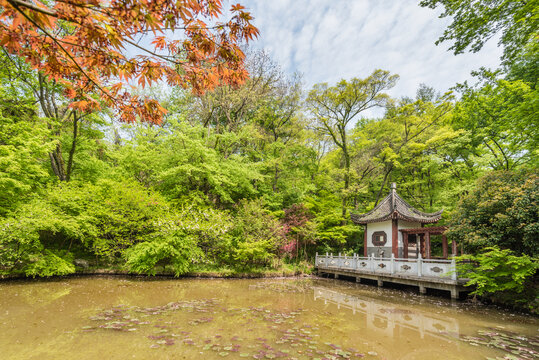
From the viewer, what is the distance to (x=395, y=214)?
12.5m

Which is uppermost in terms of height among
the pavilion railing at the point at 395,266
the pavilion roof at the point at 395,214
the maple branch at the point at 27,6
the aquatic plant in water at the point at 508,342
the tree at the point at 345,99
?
the tree at the point at 345,99

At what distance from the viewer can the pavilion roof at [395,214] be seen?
40.9 ft

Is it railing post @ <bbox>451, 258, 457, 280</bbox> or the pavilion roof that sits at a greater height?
the pavilion roof

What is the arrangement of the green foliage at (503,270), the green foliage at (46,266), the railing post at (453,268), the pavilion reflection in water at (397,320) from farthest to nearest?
the green foliage at (46,266) < the railing post at (453,268) < the green foliage at (503,270) < the pavilion reflection in water at (397,320)

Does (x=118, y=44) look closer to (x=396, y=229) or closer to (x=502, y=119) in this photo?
(x=502, y=119)

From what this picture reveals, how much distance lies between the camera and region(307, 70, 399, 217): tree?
15988 millimetres

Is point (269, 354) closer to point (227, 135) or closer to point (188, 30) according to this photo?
point (188, 30)

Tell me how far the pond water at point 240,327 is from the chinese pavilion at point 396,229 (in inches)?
187

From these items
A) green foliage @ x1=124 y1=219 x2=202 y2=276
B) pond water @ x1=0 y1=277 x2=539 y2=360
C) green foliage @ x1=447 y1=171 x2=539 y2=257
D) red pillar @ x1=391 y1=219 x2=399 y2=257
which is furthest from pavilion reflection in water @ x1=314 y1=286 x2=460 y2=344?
green foliage @ x1=124 y1=219 x2=202 y2=276

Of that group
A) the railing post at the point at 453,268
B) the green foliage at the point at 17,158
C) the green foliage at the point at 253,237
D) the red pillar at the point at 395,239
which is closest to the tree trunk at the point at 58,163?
the green foliage at the point at 17,158

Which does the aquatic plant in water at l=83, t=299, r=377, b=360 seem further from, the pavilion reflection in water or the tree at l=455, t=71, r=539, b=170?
the tree at l=455, t=71, r=539, b=170

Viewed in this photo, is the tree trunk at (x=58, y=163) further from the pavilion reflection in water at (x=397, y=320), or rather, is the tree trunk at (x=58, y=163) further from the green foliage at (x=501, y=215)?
the green foliage at (x=501, y=215)

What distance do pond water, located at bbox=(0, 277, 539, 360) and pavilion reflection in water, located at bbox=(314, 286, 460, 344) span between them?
0.08ft

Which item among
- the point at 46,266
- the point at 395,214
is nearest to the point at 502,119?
the point at 395,214
